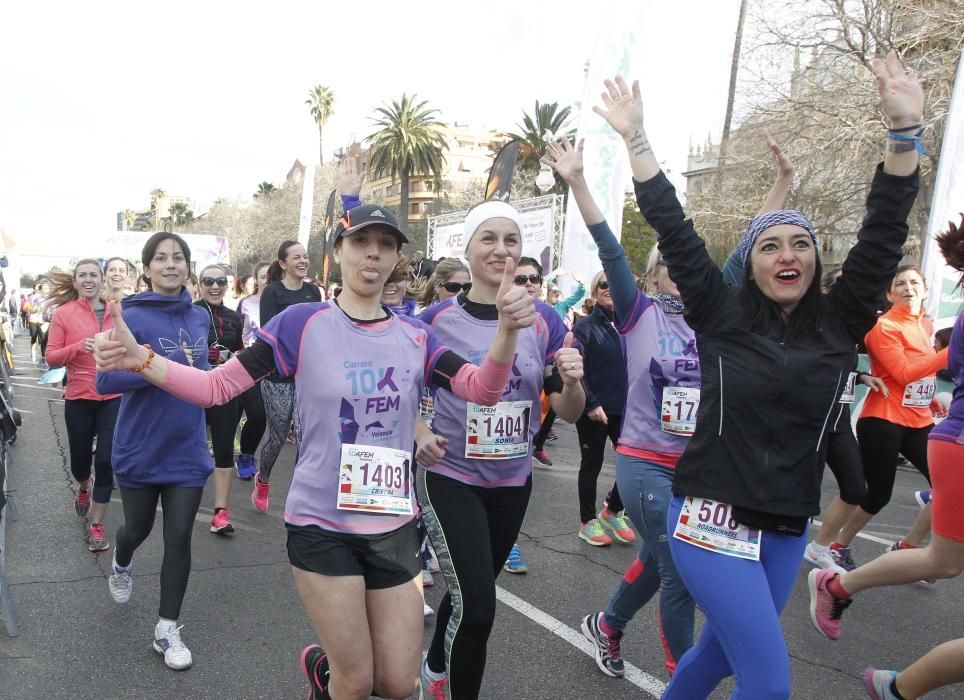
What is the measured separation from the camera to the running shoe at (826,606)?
362 cm

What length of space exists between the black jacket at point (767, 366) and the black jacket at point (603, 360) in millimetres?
3068

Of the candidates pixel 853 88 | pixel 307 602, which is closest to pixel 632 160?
pixel 307 602

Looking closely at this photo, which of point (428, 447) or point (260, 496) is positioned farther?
point (260, 496)

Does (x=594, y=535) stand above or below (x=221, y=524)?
above

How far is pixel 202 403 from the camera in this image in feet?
8.17

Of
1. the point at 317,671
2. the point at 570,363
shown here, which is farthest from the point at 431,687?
the point at 570,363

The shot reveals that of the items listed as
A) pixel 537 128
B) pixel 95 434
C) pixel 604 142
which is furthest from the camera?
pixel 537 128

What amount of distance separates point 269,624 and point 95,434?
2538 millimetres

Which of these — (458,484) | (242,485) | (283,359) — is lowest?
(242,485)

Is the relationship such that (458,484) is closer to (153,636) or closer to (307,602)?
(307,602)

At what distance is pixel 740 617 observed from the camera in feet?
7.18

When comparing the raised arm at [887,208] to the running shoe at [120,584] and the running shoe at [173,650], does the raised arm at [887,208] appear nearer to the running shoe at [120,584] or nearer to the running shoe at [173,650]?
the running shoe at [173,650]

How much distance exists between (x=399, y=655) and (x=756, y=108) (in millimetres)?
18675

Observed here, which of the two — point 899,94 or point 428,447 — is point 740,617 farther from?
point 899,94
